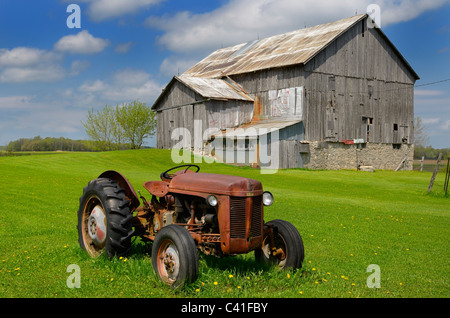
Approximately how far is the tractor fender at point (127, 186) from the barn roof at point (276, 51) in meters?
27.6

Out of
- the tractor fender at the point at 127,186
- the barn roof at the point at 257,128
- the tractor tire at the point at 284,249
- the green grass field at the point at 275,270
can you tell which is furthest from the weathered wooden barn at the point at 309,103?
the tractor tire at the point at 284,249

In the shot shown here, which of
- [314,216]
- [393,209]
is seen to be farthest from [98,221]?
[393,209]

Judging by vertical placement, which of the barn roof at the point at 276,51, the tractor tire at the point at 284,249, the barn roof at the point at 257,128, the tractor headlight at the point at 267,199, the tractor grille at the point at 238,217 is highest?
the barn roof at the point at 276,51

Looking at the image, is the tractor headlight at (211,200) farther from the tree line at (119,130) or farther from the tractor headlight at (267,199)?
the tree line at (119,130)

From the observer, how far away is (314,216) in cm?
1249

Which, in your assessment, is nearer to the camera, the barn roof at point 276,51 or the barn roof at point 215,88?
the barn roof at point 276,51

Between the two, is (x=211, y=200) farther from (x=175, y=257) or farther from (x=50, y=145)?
(x=50, y=145)

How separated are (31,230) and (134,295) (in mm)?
5258

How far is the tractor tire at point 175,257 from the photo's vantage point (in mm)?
5344

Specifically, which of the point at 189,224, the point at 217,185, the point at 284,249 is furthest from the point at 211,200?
the point at 284,249

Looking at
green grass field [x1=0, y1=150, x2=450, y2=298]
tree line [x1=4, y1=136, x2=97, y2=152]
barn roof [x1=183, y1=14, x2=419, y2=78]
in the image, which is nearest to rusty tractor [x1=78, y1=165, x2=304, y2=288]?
green grass field [x1=0, y1=150, x2=450, y2=298]

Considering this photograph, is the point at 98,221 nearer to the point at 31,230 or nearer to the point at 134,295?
the point at 134,295
